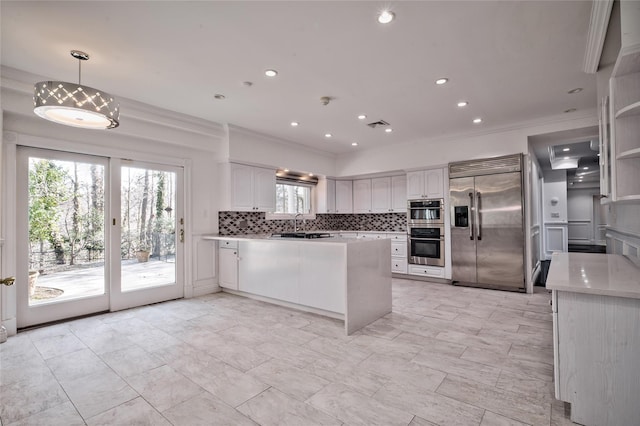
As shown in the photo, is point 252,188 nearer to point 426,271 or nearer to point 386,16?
point 426,271

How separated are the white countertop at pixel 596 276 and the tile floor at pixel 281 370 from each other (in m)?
0.79

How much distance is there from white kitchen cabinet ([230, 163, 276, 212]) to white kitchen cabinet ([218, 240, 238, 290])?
0.63 m

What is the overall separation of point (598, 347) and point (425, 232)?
4.25 meters

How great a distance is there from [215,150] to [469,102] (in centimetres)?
379

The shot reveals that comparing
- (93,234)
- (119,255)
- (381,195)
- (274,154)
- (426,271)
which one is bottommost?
(426,271)

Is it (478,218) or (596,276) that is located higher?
(478,218)

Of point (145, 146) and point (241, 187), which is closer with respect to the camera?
point (145, 146)

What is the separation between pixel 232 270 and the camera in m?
4.80

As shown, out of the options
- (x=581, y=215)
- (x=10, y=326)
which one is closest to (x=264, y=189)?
(x=10, y=326)

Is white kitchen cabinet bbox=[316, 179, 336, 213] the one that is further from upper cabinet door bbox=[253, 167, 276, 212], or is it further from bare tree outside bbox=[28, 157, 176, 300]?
bare tree outside bbox=[28, 157, 176, 300]

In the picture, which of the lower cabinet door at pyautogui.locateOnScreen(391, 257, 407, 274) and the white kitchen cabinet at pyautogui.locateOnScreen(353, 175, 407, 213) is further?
the white kitchen cabinet at pyautogui.locateOnScreen(353, 175, 407, 213)

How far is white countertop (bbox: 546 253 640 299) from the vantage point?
160 cm

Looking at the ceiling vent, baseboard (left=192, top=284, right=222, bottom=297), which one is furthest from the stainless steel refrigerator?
baseboard (left=192, top=284, right=222, bottom=297)

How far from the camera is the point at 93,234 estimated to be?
389 centimetres
